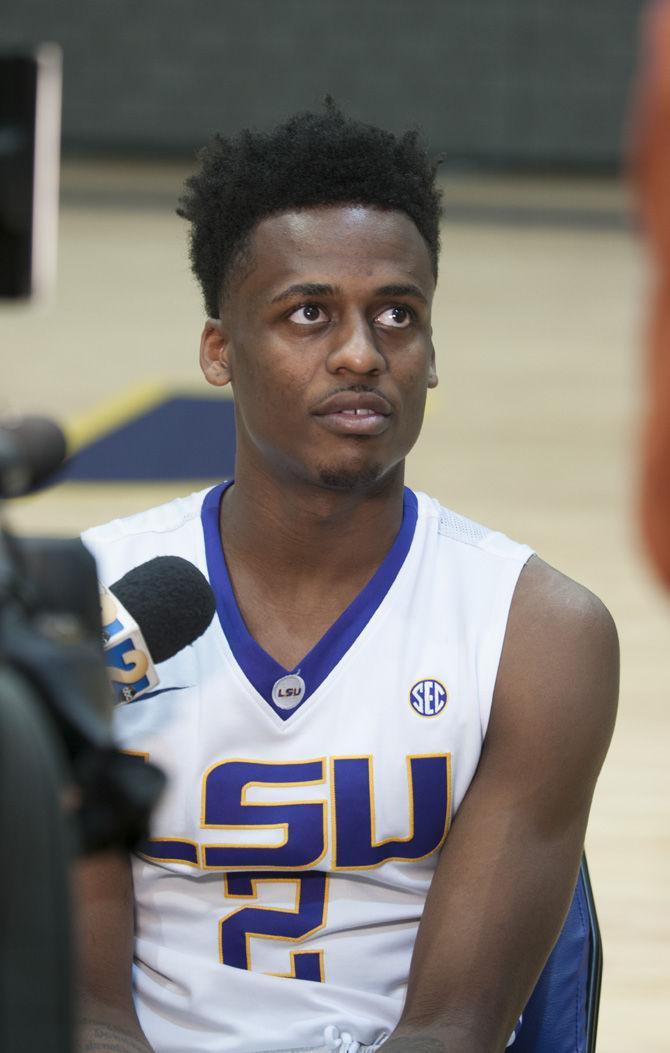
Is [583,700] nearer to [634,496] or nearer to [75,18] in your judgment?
[634,496]

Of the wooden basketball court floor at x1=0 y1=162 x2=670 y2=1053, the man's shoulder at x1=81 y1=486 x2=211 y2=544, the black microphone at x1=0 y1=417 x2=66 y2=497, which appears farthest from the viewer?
the wooden basketball court floor at x1=0 y1=162 x2=670 y2=1053

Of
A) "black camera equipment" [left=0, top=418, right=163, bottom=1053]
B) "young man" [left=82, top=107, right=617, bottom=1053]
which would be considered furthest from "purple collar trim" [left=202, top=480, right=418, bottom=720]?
"black camera equipment" [left=0, top=418, right=163, bottom=1053]

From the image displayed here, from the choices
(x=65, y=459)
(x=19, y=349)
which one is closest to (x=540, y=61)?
(x=19, y=349)

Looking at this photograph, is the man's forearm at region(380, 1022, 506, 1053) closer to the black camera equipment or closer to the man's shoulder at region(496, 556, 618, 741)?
the man's shoulder at region(496, 556, 618, 741)

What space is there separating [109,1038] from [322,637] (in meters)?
0.48

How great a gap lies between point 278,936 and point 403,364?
25.0 inches

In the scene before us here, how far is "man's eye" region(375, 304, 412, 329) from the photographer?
197cm

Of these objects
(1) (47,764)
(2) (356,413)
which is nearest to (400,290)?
(2) (356,413)

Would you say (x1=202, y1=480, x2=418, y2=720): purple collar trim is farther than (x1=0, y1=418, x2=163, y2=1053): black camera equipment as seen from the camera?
Yes

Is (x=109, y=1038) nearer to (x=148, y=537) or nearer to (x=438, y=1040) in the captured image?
(x=438, y=1040)

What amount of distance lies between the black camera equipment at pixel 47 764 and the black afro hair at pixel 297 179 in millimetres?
994

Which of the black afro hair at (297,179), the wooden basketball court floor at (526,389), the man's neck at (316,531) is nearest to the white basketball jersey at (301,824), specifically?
the man's neck at (316,531)

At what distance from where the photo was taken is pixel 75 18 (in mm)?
14258

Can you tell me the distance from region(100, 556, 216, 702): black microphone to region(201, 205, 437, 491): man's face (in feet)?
1.16
